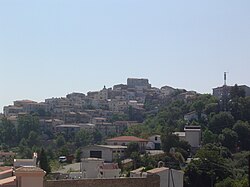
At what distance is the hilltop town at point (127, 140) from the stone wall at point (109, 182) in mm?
27

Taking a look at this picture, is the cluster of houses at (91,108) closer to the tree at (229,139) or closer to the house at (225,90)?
the house at (225,90)

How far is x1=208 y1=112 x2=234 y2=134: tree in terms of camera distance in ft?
151

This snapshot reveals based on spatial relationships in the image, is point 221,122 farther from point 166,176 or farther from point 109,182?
point 109,182

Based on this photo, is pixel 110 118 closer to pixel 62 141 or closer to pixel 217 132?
pixel 62 141

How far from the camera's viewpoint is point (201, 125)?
160ft

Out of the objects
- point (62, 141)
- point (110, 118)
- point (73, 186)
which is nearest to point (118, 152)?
point (62, 141)

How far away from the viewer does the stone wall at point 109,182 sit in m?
17.0

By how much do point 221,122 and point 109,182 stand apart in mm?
29622

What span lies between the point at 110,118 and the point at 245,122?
3369 centimetres

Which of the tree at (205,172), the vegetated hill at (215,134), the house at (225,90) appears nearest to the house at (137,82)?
the house at (225,90)

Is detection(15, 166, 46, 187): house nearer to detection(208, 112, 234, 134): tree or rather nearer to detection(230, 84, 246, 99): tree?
detection(208, 112, 234, 134): tree

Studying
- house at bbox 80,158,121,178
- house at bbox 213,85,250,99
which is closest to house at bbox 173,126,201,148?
house at bbox 213,85,250,99

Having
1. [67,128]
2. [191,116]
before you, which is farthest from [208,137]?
[67,128]

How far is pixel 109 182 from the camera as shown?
17.7 meters
